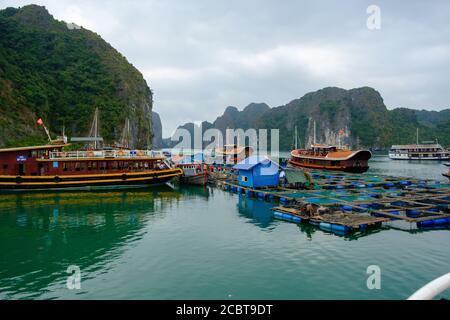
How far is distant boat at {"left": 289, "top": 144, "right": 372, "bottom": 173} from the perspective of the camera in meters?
60.3

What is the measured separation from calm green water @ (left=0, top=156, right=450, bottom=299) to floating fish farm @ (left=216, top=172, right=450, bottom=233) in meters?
1.04

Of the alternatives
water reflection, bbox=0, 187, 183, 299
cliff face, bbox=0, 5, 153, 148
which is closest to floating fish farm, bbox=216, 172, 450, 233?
water reflection, bbox=0, 187, 183, 299

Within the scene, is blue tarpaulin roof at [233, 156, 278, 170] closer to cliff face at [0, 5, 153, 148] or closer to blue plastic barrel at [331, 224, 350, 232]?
blue plastic barrel at [331, 224, 350, 232]

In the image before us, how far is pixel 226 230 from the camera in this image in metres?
24.2

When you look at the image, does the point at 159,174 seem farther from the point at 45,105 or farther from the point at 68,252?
the point at 45,105

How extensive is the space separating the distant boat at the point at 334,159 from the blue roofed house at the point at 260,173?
25.0 metres

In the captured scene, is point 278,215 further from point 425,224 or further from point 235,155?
point 235,155

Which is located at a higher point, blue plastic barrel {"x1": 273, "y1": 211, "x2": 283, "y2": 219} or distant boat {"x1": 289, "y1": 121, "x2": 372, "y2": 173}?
distant boat {"x1": 289, "y1": 121, "x2": 372, "y2": 173}

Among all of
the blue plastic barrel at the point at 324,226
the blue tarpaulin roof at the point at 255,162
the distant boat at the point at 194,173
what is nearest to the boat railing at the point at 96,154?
the distant boat at the point at 194,173

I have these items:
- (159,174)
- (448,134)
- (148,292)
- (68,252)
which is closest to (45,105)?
(159,174)

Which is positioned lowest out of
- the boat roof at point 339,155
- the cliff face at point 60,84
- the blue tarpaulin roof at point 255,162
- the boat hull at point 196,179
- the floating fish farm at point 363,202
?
the floating fish farm at point 363,202

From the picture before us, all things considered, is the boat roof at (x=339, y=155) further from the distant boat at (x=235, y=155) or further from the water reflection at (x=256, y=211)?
the water reflection at (x=256, y=211)

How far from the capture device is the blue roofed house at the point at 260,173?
1556 inches

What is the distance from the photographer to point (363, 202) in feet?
98.5
